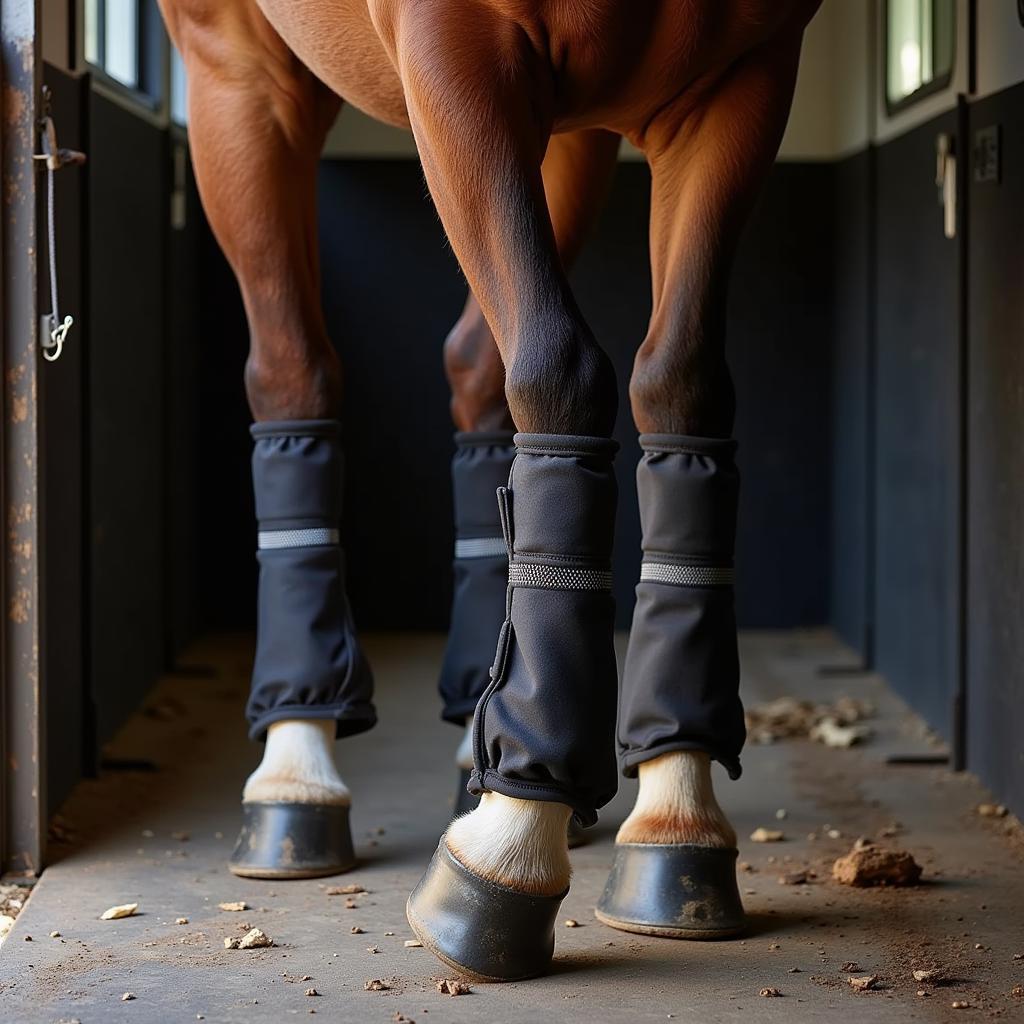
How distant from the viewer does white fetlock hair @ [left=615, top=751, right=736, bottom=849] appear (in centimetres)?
154

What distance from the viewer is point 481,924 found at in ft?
4.46

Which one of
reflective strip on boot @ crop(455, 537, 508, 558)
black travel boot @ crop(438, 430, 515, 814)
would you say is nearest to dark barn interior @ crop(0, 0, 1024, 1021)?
black travel boot @ crop(438, 430, 515, 814)

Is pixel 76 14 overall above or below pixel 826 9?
below

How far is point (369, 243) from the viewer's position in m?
3.69

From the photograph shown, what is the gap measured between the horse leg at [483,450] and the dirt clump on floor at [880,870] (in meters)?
0.54

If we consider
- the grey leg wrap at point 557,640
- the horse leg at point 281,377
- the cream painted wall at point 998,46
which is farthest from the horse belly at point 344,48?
the cream painted wall at point 998,46

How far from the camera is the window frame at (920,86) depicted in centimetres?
255

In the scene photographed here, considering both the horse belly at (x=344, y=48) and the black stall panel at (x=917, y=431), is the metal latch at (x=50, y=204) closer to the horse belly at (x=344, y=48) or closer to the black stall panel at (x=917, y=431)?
the horse belly at (x=344, y=48)

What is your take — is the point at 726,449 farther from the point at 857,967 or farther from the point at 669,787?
the point at 857,967

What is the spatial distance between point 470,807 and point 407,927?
53cm

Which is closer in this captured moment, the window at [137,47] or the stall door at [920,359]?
the stall door at [920,359]

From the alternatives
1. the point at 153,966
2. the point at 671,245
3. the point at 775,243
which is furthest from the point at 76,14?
the point at 775,243

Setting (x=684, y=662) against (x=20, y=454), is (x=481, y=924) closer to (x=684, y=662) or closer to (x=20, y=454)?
(x=684, y=662)

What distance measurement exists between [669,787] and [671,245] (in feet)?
1.83
